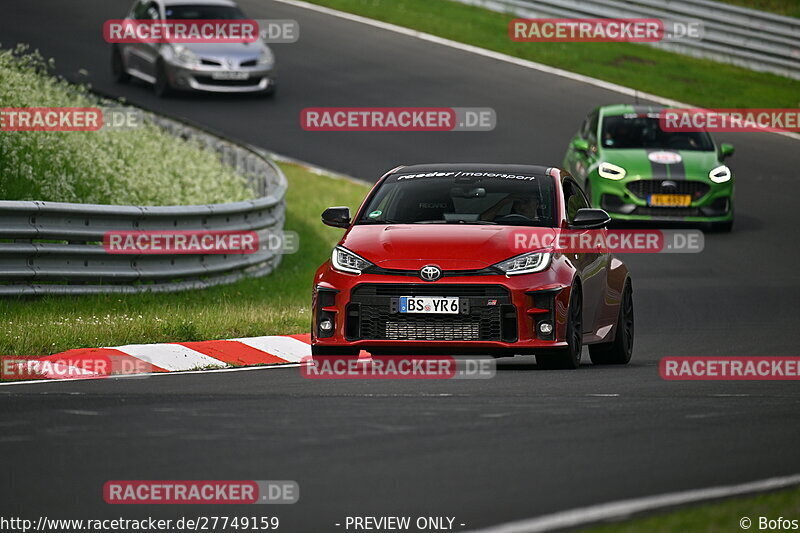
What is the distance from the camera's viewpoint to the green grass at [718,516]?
630 cm

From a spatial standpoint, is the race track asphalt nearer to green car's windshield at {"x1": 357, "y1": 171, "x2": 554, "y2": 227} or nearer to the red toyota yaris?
the red toyota yaris

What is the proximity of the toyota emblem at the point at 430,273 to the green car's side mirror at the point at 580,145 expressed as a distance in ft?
40.1

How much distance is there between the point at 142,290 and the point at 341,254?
4522mm

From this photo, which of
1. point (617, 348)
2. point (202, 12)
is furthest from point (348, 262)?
point (202, 12)

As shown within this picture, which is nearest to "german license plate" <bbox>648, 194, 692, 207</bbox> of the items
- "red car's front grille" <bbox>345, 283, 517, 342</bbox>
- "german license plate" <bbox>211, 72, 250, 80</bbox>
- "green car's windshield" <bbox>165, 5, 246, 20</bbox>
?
"german license plate" <bbox>211, 72, 250, 80</bbox>

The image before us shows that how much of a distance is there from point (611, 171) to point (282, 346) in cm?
1032

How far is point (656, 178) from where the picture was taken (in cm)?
2275

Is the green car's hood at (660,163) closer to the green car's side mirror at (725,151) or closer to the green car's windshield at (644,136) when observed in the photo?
the green car's side mirror at (725,151)

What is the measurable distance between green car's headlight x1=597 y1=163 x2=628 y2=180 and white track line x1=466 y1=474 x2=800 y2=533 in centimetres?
1563

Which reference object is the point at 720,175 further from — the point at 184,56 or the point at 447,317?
the point at 447,317

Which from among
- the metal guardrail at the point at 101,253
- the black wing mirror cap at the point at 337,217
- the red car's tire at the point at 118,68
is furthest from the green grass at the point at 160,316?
the red car's tire at the point at 118,68

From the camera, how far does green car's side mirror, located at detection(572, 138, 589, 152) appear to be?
23263 millimetres

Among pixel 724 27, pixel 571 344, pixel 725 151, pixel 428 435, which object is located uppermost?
pixel 428 435

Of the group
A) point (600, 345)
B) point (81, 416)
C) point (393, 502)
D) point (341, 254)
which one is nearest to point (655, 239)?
point (600, 345)
